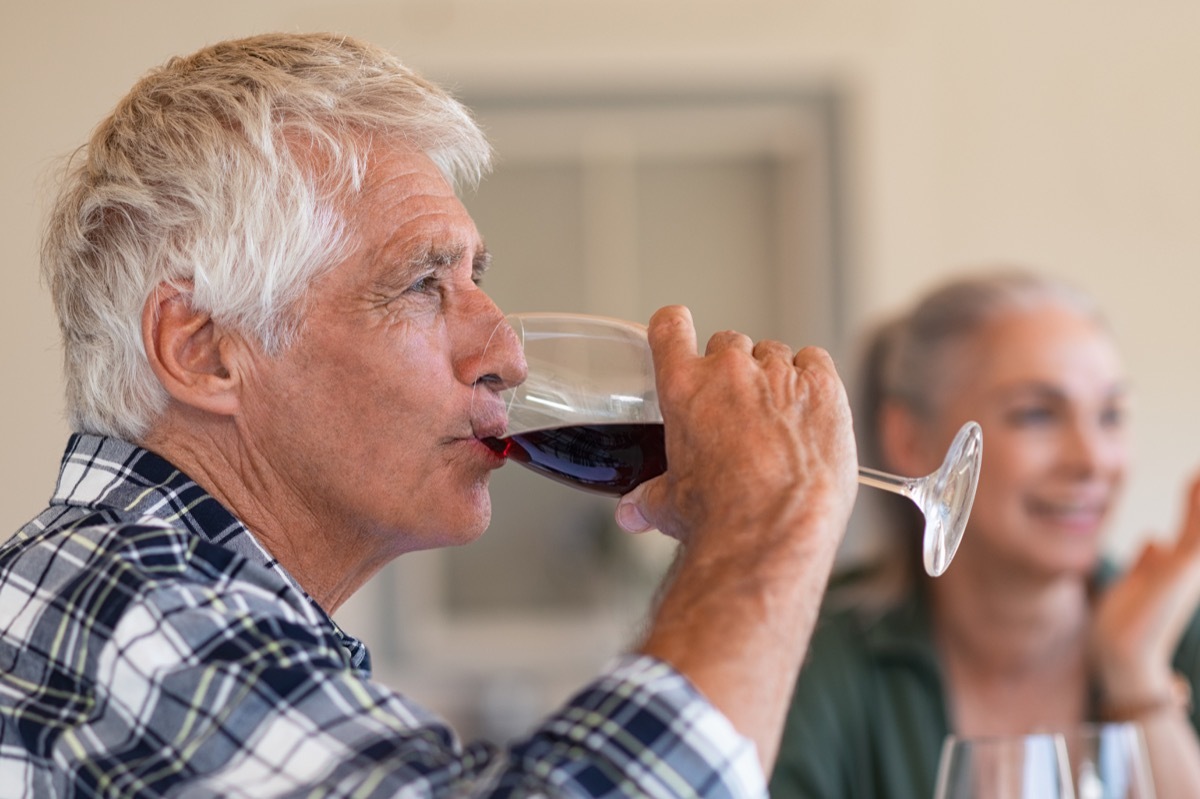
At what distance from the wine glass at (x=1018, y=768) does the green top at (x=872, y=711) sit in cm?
102

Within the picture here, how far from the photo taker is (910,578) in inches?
99.3

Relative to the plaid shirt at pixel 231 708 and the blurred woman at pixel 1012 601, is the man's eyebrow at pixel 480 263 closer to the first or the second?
the plaid shirt at pixel 231 708

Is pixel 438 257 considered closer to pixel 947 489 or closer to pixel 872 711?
pixel 947 489

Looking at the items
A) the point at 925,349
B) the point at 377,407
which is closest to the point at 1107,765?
the point at 377,407

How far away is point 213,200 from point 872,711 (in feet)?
5.03

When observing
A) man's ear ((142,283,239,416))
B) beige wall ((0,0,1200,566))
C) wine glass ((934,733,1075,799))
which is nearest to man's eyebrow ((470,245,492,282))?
man's ear ((142,283,239,416))

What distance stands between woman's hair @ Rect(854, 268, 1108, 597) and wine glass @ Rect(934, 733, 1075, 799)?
52.1 inches

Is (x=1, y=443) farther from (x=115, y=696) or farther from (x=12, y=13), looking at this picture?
(x=115, y=696)

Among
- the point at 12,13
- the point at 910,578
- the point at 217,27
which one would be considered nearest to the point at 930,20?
the point at 217,27

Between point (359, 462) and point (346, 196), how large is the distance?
0.73 feet

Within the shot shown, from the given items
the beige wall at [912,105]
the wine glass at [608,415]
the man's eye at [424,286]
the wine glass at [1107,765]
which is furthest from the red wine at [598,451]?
the beige wall at [912,105]

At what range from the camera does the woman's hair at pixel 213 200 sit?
117 cm

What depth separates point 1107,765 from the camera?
48.3 inches

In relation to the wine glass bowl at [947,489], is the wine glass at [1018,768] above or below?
below
